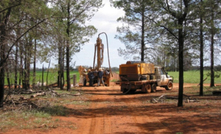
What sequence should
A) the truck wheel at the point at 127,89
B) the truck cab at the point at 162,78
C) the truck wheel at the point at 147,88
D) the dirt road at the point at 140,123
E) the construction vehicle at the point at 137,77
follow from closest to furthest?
the dirt road at the point at 140,123, the construction vehicle at the point at 137,77, the truck wheel at the point at 127,89, the truck wheel at the point at 147,88, the truck cab at the point at 162,78

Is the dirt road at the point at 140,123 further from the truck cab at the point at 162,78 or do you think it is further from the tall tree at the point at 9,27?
the truck cab at the point at 162,78

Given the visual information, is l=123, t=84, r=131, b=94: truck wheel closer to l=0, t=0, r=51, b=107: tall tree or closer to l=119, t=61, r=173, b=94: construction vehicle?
l=119, t=61, r=173, b=94: construction vehicle

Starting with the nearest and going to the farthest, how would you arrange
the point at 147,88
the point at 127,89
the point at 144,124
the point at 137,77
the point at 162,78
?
the point at 144,124 < the point at 137,77 < the point at 127,89 < the point at 147,88 < the point at 162,78

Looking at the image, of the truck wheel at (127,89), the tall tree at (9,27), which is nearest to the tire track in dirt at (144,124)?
the tall tree at (9,27)

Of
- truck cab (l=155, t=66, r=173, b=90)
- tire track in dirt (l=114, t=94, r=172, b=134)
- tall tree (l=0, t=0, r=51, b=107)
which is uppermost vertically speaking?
tall tree (l=0, t=0, r=51, b=107)

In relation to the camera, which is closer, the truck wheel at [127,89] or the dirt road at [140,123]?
the dirt road at [140,123]

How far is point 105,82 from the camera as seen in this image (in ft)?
99.5

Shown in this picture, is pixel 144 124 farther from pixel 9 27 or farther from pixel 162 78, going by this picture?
pixel 162 78

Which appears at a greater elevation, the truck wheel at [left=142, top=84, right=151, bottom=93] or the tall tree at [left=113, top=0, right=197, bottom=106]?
the tall tree at [left=113, top=0, right=197, bottom=106]

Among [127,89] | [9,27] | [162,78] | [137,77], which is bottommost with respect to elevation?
[127,89]

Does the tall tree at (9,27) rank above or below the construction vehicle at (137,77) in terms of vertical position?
above

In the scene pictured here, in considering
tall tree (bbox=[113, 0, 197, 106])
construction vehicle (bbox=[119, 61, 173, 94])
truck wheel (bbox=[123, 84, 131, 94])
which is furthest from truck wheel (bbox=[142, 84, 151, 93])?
tall tree (bbox=[113, 0, 197, 106])

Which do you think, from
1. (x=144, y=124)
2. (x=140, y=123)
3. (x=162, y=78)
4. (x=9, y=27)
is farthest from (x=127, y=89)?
(x=9, y=27)

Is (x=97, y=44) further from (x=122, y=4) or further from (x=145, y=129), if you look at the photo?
(x=145, y=129)
